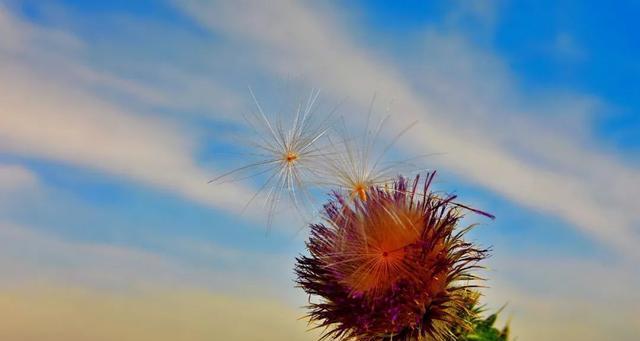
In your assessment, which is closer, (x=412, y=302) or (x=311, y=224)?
(x=412, y=302)

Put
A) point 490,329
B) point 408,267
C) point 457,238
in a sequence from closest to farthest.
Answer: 1. point 408,267
2. point 457,238
3. point 490,329

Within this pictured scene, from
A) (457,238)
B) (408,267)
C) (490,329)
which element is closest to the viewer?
(408,267)

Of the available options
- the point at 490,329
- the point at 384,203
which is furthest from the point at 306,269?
the point at 490,329

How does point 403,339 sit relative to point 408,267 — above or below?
below

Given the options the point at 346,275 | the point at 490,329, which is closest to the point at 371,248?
the point at 346,275

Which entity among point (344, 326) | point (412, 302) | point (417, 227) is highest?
point (417, 227)

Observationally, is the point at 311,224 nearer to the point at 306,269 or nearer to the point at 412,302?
the point at 306,269

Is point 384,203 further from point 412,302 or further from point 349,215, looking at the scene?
point 412,302
